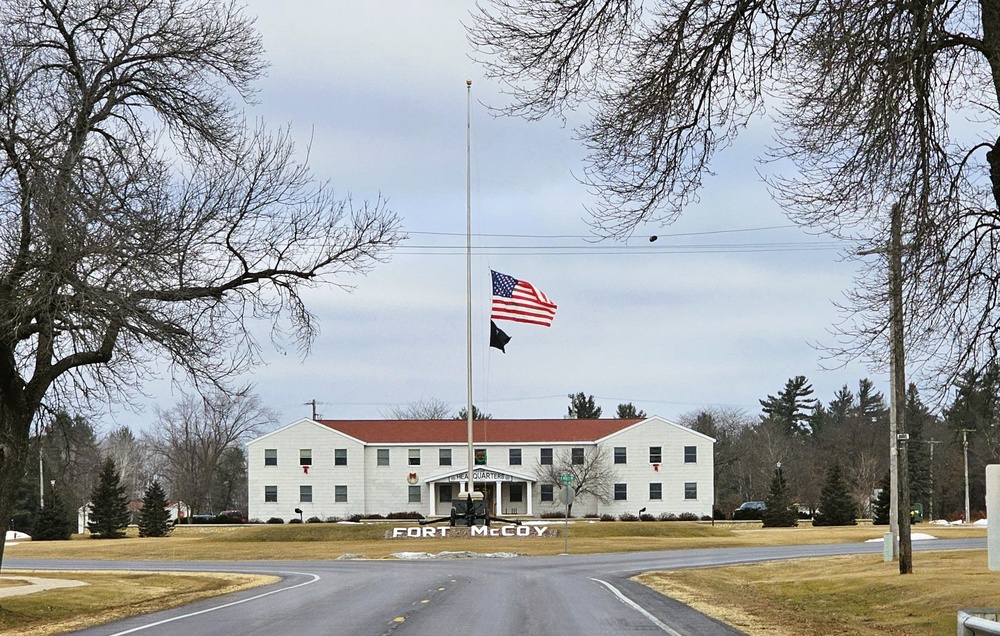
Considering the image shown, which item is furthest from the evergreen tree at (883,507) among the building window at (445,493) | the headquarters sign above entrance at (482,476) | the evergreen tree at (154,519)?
the evergreen tree at (154,519)

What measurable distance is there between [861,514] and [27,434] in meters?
77.0

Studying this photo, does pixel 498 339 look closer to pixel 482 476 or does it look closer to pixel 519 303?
pixel 519 303

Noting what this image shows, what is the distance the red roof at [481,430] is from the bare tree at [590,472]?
137 centimetres

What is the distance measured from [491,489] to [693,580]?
50006 mm

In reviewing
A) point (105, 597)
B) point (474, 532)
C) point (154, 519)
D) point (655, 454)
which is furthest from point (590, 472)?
point (105, 597)

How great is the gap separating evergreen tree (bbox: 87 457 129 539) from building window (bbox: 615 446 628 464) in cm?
3284

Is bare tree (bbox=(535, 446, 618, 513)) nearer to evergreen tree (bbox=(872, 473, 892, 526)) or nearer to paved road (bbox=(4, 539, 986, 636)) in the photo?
evergreen tree (bbox=(872, 473, 892, 526))

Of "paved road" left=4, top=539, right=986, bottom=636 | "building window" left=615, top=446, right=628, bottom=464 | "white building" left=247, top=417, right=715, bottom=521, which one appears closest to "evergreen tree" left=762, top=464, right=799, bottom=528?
"white building" left=247, top=417, right=715, bottom=521

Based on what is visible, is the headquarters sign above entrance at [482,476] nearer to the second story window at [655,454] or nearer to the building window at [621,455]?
the building window at [621,455]

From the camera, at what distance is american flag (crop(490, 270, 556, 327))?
154 feet

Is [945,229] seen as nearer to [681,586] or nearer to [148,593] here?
[681,586]

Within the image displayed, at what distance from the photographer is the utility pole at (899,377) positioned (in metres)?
13.7

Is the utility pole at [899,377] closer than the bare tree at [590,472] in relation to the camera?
Yes

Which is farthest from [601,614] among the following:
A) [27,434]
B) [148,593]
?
[148,593]
